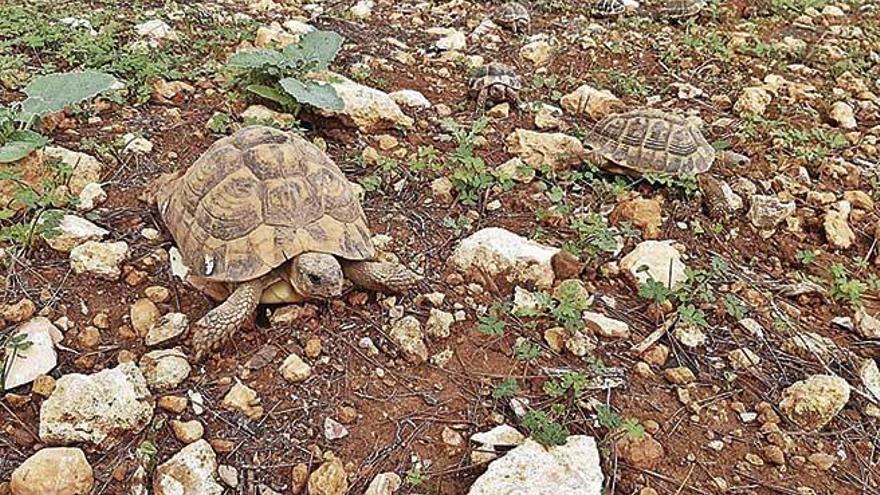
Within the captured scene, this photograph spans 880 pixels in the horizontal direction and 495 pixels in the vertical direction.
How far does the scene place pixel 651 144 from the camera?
384 cm

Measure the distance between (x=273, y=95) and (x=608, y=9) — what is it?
322cm

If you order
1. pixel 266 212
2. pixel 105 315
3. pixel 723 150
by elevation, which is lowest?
pixel 723 150

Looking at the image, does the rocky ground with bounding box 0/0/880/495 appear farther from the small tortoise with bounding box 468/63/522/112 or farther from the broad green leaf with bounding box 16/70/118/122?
the broad green leaf with bounding box 16/70/118/122

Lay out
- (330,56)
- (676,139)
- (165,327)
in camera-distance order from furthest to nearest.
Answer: (330,56) → (676,139) → (165,327)

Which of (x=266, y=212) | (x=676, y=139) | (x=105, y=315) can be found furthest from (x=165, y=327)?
(x=676, y=139)

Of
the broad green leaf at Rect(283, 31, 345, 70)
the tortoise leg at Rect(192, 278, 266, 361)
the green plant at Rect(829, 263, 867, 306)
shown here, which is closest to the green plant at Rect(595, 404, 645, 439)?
the tortoise leg at Rect(192, 278, 266, 361)

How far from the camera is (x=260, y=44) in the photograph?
16.1ft

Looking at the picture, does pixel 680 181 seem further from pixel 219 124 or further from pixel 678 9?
pixel 678 9

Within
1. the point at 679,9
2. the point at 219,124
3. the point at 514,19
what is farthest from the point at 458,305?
the point at 679,9

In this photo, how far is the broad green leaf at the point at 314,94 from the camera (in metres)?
3.84

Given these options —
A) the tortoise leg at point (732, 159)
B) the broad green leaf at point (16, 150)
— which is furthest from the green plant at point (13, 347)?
the tortoise leg at point (732, 159)

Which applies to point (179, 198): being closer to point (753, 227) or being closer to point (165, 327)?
point (165, 327)

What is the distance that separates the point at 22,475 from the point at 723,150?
143 inches

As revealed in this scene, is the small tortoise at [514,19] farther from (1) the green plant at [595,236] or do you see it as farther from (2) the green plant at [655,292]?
(2) the green plant at [655,292]
